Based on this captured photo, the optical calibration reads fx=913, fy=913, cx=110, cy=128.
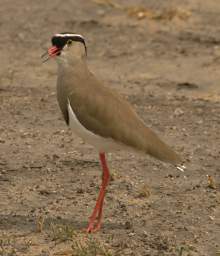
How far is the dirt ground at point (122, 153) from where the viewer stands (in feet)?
24.6

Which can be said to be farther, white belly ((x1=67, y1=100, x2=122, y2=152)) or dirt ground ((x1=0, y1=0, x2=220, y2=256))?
dirt ground ((x1=0, y1=0, x2=220, y2=256))

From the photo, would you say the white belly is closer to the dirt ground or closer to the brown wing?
the brown wing

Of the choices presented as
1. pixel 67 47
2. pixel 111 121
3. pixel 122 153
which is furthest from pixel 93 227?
pixel 122 153

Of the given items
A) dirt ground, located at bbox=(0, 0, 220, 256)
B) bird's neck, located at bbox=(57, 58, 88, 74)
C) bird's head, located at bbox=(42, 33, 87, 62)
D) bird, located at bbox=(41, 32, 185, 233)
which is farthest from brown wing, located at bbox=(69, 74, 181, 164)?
dirt ground, located at bbox=(0, 0, 220, 256)

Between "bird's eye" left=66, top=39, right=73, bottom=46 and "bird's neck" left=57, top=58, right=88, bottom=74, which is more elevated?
"bird's eye" left=66, top=39, right=73, bottom=46

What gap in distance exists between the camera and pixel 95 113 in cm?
735

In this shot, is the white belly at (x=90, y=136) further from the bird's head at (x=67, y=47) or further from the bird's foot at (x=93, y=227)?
the bird's foot at (x=93, y=227)

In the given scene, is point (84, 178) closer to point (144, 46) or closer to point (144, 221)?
point (144, 221)

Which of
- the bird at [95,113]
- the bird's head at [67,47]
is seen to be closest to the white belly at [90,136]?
the bird at [95,113]

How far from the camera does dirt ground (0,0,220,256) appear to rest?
749 centimetres

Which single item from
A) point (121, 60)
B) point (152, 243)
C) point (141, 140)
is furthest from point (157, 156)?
point (121, 60)

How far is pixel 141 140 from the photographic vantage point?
24.0 ft

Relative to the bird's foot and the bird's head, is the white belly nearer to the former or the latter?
the bird's head

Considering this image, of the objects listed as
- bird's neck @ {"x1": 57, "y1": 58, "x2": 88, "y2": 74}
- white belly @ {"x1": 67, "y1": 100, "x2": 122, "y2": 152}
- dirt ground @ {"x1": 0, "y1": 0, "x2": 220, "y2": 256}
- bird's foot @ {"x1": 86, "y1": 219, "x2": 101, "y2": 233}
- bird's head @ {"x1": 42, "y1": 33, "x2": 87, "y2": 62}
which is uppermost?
bird's head @ {"x1": 42, "y1": 33, "x2": 87, "y2": 62}
